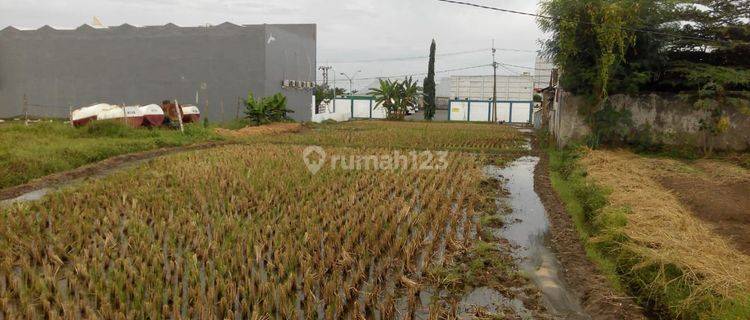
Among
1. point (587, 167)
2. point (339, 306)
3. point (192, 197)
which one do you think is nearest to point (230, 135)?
point (192, 197)

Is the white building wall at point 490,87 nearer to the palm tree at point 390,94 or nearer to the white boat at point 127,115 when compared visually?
the palm tree at point 390,94

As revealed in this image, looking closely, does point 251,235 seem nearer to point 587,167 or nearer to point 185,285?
point 185,285

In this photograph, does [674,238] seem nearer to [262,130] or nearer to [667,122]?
[667,122]

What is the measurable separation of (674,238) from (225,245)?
4709 mm

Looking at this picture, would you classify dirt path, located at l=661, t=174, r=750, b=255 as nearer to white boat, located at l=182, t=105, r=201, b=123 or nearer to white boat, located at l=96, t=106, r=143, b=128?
white boat, located at l=96, t=106, r=143, b=128

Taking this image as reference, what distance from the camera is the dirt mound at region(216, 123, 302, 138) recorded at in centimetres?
1800

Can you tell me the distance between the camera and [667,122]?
14133 millimetres

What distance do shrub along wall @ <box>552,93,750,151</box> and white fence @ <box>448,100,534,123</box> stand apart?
27344 mm

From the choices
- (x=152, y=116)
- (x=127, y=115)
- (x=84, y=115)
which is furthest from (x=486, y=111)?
(x=84, y=115)

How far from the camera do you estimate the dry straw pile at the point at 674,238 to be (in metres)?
4.05

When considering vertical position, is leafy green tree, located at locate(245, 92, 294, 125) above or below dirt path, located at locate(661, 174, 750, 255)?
above

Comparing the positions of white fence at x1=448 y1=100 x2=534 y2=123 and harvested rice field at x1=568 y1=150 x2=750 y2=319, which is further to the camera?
white fence at x1=448 y1=100 x2=534 y2=123

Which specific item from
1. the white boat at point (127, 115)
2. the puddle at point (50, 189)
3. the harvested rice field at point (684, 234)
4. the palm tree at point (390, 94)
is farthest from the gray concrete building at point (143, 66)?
the harvested rice field at point (684, 234)

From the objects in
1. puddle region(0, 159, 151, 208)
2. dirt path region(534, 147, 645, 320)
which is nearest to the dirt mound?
puddle region(0, 159, 151, 208)
